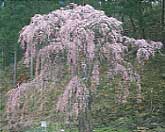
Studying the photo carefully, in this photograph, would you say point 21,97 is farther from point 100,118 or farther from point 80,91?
point 100,118

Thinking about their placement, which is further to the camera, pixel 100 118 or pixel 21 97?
pixel 100 118

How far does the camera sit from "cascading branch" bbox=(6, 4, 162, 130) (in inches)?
289

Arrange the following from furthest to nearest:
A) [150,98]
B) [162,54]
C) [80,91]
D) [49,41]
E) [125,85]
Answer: [162,54] → [150,98] → [125,85] → [49,41] → [80,91]

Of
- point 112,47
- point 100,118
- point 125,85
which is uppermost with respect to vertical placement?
point 112,47

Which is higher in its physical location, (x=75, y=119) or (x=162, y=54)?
(x=162, y=54)

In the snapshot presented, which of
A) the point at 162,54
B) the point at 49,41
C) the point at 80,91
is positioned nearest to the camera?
the point at 80,91

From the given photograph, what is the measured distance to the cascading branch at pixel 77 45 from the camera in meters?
7.33

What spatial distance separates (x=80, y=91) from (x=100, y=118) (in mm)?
5037

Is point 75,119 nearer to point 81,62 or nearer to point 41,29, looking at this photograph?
point 81,62

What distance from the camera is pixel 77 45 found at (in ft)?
23.9

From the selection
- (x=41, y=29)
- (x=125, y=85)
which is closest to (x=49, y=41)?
(x=41, y=29)

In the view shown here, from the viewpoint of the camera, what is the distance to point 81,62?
24.5ft

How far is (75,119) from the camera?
7824 millimetres

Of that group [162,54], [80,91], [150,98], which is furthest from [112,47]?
[162,54]
